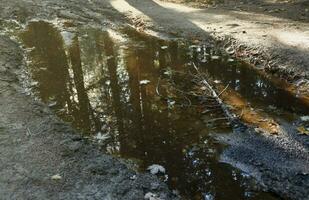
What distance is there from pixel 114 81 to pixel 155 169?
290 cm

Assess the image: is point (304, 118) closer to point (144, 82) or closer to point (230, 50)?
point (144, 82)

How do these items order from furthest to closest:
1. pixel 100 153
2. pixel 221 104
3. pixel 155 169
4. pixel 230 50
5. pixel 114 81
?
pixel 230 50, pixel 114 81, pixel 221 104, pixel 100 153, pixel 155 169

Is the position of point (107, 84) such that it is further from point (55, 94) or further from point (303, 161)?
point (303, 161)

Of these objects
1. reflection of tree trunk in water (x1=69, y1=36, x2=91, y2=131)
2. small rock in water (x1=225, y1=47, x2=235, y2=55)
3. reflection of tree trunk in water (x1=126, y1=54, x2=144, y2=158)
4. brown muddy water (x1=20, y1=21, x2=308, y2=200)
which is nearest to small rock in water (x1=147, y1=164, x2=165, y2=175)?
brown muddy water (x1=20, y1=21, x2=308, y2=200)

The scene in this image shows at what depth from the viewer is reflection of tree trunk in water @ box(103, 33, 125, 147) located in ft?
18.7

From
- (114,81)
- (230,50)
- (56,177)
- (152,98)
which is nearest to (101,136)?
(56,177)

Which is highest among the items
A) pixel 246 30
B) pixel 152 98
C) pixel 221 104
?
pixel 246 30

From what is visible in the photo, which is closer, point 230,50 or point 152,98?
point 152,98

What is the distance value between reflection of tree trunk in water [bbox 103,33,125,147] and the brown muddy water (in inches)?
0.6

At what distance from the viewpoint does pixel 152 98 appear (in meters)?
6.34

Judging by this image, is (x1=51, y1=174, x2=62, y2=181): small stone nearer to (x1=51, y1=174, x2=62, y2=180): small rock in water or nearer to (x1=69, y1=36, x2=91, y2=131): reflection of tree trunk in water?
(x1=51, y1=174, x2=62, y2=180): small rock in water

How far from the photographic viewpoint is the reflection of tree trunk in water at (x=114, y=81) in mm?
5696

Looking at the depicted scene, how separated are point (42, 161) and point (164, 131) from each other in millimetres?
1681

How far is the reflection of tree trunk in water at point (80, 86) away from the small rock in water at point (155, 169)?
1.35 metres
